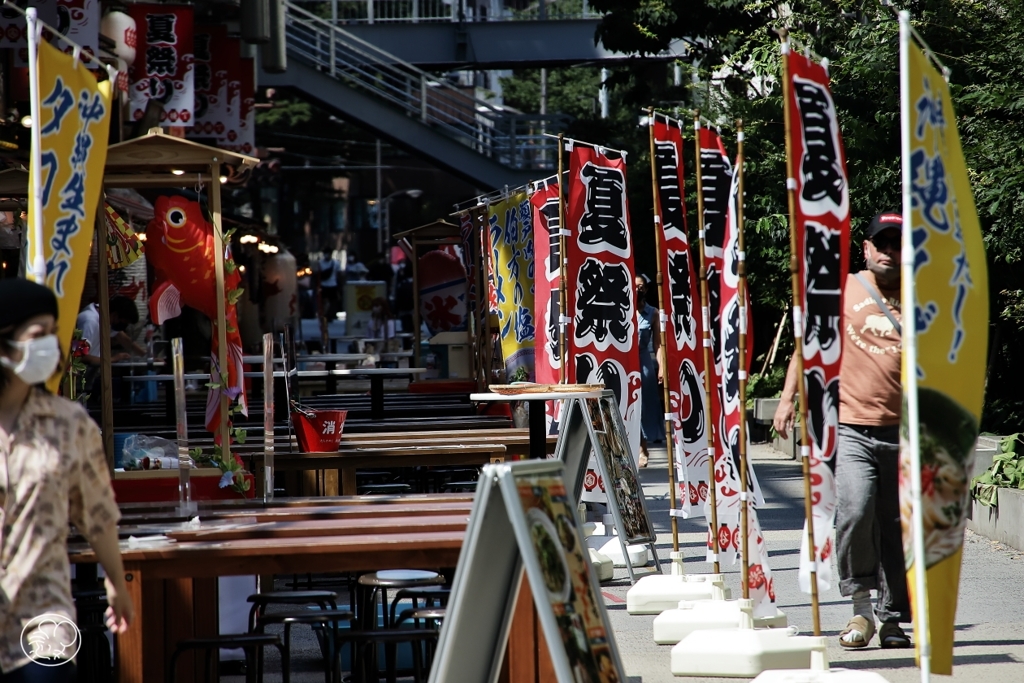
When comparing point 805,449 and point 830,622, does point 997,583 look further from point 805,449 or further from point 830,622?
point 805,449

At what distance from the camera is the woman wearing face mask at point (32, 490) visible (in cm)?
397

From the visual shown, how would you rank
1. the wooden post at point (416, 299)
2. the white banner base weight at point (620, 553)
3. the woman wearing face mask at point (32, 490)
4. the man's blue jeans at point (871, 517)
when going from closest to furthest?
the woman wearing face mask at point (32, 490)
the man's blue jeans at point (871, 517)
the white banner base weight at point (620, 553)
the wooden post at point (416, 299)

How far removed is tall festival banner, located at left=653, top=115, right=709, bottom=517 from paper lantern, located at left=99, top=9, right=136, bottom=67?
8092 mm

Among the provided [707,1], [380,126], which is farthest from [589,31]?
[707,1]

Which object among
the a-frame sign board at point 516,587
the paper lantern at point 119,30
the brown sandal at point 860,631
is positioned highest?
the paper lantern at point 119,30

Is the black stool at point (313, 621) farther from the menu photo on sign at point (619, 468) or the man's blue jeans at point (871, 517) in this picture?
the menu photo on sign at point (619, 468)

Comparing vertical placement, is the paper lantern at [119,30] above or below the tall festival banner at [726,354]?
above

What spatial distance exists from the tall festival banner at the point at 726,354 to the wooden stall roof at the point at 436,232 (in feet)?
36.4

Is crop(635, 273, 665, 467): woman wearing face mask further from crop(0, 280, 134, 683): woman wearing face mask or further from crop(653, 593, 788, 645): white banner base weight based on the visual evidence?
crop(0, 280, 134, 683): woman wearing face mask

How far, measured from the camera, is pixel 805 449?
6.02 metres

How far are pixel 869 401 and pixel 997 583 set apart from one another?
2.76 m

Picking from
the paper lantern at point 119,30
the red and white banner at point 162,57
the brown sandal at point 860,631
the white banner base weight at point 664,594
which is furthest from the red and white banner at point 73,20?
the brown sandal at point 860,631

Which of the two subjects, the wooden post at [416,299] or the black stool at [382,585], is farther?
the wooden post at [416,299]

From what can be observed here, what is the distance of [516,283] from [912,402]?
8287 mm
